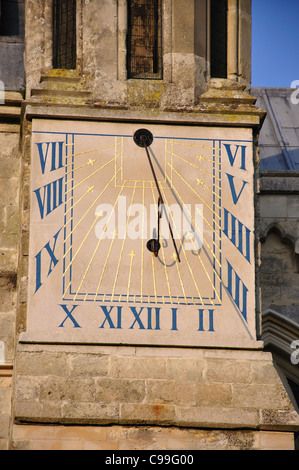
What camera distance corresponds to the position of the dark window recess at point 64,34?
15.0 m

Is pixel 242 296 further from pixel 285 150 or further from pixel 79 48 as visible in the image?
pixel 285 150

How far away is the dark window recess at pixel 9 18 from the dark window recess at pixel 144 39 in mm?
1818

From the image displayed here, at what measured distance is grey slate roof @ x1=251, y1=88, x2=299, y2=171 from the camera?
18078mm

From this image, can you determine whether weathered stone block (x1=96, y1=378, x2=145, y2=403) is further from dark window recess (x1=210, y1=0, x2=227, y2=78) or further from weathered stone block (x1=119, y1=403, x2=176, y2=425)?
dark window recess (x1=210, y1=0, x2=227, y2=78)

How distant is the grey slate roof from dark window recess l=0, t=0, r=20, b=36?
3.40m

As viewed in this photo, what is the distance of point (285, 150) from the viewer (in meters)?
18.3

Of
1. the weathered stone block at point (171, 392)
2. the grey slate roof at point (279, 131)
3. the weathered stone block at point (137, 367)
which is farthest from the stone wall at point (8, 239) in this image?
the grey slate roof at point (279, 131)

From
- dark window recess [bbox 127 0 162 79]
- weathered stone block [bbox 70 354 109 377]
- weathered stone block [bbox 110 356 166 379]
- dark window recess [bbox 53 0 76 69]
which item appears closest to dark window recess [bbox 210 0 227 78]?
dark window recess [bbox 127 0 162 79]

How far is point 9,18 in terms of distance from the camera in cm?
1653

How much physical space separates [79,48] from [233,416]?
389 cm

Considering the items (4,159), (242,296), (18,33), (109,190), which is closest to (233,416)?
(242,296)

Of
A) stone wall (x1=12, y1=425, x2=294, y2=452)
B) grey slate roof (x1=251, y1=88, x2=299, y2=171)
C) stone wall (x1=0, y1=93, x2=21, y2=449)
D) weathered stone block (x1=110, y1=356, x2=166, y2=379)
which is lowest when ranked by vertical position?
stone wall (x1=12, y1=425, x2=294, y2=452)

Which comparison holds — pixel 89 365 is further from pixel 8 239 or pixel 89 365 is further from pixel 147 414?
pixel 8 239

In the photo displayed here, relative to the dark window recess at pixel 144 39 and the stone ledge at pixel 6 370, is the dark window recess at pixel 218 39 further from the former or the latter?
the stone ledge at pixel 6 370
